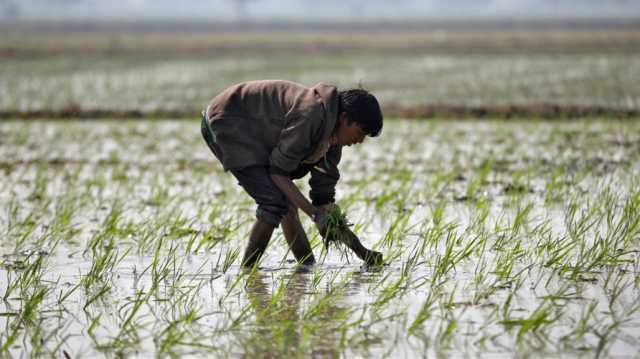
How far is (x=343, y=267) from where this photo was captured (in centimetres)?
459

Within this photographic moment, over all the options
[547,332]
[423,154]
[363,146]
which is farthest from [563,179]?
[547,332]

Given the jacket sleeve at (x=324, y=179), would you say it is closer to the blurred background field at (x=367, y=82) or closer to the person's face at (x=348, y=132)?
the person's face at (x=348, y=132)

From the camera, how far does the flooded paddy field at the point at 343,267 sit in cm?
340

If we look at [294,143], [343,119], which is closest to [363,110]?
[343,119]

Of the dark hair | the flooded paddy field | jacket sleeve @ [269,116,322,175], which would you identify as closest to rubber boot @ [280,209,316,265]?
the flooded paddy field

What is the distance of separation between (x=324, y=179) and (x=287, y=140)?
0.41 m

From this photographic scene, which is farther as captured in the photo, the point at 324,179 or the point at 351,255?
the point at 351,255

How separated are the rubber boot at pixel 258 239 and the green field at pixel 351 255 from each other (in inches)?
3.7

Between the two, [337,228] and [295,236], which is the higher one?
[337,228]

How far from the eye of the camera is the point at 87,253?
200 inches

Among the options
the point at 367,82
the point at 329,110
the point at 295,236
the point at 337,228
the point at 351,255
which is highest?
the point at 329,110

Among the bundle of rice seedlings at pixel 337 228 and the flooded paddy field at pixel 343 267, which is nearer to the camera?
the flooded paddy field at pixel 343 267

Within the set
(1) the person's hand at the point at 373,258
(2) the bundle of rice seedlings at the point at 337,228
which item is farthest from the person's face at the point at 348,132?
(1) the person's hand at the point at 373,258

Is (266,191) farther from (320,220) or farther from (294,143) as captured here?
(294,143)
